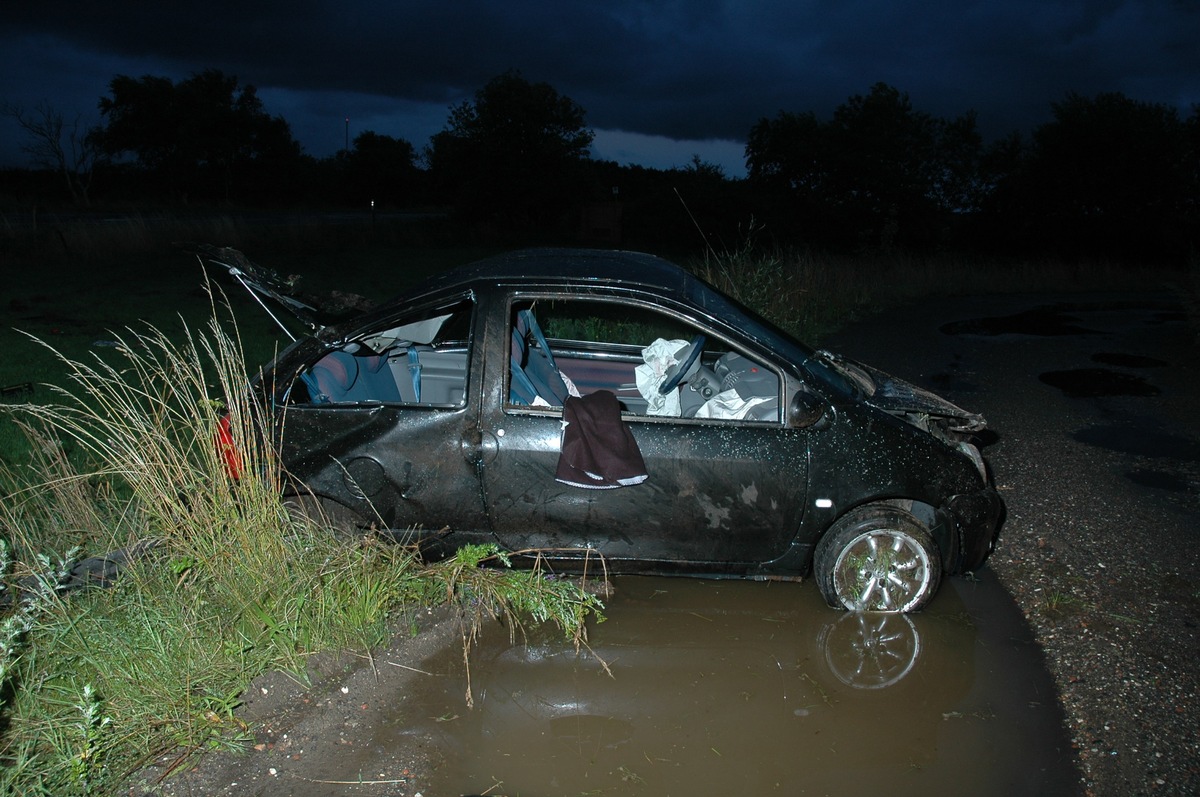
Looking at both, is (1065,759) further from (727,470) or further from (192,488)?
(192,488)

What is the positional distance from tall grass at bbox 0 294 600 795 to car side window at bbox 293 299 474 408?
0.40 metres

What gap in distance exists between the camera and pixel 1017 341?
45.0 feet

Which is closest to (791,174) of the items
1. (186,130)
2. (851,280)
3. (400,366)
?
(851,280)

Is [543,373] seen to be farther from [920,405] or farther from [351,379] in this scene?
[920,405]

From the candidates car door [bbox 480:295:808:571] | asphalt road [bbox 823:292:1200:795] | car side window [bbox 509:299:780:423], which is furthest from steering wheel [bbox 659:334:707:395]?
asphalt road [bbox 823:292:1200:795]

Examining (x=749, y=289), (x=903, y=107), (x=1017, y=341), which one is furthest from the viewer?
(x=903, y=107)

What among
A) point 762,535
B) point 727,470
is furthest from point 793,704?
point 727,470

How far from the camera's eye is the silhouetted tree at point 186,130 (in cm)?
4484

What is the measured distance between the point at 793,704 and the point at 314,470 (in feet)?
8.51

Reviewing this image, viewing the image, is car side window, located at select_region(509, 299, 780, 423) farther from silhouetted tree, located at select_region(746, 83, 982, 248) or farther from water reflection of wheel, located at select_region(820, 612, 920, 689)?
silhouetted tree, located at select_region(746, 83, 982, 248)

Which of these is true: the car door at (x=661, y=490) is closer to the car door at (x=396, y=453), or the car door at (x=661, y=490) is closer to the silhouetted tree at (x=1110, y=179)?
the car door at (x=396, y=453)

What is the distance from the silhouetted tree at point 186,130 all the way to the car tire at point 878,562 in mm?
47903

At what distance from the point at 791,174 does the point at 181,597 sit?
3957cm

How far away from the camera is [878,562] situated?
443 centimetres
